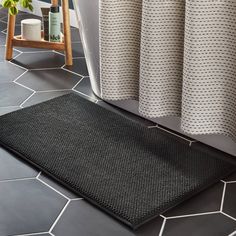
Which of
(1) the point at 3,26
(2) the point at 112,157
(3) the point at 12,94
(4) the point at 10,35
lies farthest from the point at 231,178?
(1) the point at 3,26

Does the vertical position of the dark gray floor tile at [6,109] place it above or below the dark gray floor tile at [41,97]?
below

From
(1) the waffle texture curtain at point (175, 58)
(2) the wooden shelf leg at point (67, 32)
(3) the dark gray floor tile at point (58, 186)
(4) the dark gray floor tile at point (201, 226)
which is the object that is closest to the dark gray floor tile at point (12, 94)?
(2) the wooden shelf leg at point (67, 32)

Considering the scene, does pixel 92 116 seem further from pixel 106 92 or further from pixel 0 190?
pixel 0 190

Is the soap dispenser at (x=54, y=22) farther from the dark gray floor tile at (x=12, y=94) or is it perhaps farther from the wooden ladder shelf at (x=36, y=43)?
the dark gray floor tile at (x=12, y=94)

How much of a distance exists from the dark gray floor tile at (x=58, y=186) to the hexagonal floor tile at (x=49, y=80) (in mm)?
685

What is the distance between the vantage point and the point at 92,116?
206cm

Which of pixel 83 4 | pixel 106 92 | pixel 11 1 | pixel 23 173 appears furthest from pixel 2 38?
pixel 23 173

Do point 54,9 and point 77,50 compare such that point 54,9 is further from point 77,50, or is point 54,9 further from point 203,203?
point 203,203

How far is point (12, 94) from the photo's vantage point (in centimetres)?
224

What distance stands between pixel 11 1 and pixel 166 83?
0.92 meters

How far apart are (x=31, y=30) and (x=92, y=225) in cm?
135

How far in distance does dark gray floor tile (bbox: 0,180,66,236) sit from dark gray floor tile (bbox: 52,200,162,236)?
0.12ft

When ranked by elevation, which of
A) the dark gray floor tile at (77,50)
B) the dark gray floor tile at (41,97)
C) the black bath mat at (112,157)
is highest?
the dark gray floor tile at (77,50)

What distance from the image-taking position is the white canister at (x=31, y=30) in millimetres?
2559
